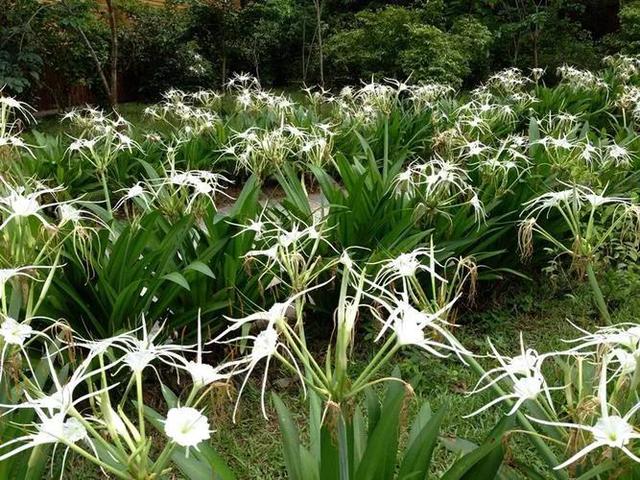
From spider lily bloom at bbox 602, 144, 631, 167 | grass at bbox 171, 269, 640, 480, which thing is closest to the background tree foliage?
spider lily bloom at bbox 602, 144, 631, 167

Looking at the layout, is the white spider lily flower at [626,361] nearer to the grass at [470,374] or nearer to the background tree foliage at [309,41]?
the grass at [470,374]

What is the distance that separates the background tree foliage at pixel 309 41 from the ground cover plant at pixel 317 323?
220 inches

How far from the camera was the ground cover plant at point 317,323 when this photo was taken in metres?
1.06

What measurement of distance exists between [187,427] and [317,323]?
2120mm

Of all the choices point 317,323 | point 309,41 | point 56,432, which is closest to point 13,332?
point 56,432

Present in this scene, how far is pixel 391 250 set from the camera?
2760 millimetres

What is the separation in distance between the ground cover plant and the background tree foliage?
5589 mm

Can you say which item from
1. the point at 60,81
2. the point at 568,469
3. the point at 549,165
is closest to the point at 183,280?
the point at 568,469

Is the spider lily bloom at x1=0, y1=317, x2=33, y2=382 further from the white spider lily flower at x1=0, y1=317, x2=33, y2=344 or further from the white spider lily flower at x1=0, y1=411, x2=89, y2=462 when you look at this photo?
the white spider lily flower at x1=0, y1=411, x2=89, y2=462

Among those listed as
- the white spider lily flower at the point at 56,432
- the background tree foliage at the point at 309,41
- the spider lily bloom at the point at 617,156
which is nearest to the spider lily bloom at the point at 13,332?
the white spider lily flower at the point at 56,432

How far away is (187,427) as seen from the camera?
0.86 meters

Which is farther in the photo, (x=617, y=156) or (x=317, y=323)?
(x=617, y=156)

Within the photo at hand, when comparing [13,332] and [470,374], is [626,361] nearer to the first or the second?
[13,332]

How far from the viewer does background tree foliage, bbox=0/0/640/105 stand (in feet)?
31.8
